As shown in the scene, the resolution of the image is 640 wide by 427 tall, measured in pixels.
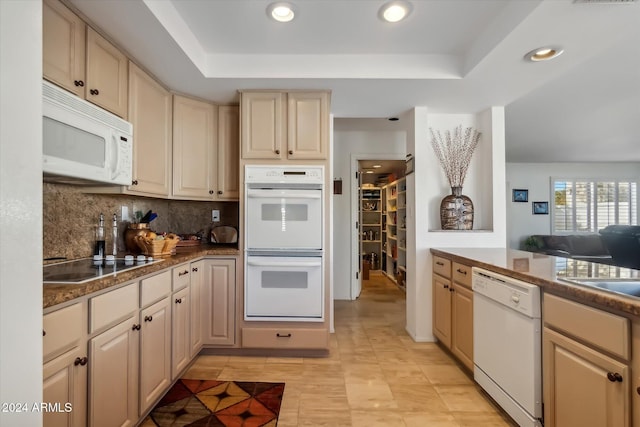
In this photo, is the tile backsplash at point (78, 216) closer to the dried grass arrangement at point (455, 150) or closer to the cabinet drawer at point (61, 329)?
the cabinet drawer at point (61, 329)

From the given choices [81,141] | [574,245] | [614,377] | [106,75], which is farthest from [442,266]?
[574,245]

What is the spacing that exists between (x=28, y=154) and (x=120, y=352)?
110 centimetres

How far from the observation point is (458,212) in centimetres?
293

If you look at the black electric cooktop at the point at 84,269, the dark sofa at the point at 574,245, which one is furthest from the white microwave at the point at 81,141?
the dark sofa at the point at 574,245

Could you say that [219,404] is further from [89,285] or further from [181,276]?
[89,285]

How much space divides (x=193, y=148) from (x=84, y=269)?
1.46 meters

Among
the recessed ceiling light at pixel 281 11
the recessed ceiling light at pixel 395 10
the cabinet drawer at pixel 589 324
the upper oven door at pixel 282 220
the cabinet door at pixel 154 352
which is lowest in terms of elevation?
the cabinet door at pixel 154 352

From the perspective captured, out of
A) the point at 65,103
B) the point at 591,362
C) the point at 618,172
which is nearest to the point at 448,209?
the point at 591,362

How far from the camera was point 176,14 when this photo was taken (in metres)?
1.90

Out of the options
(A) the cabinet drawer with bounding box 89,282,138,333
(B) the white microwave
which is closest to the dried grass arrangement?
(B) the white microwave

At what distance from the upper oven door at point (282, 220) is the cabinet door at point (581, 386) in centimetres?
161

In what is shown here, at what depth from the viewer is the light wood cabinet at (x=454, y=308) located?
2.21 meters

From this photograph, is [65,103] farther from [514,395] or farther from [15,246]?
[514,395]

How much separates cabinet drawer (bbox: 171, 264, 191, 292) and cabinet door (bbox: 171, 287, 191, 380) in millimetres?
42
